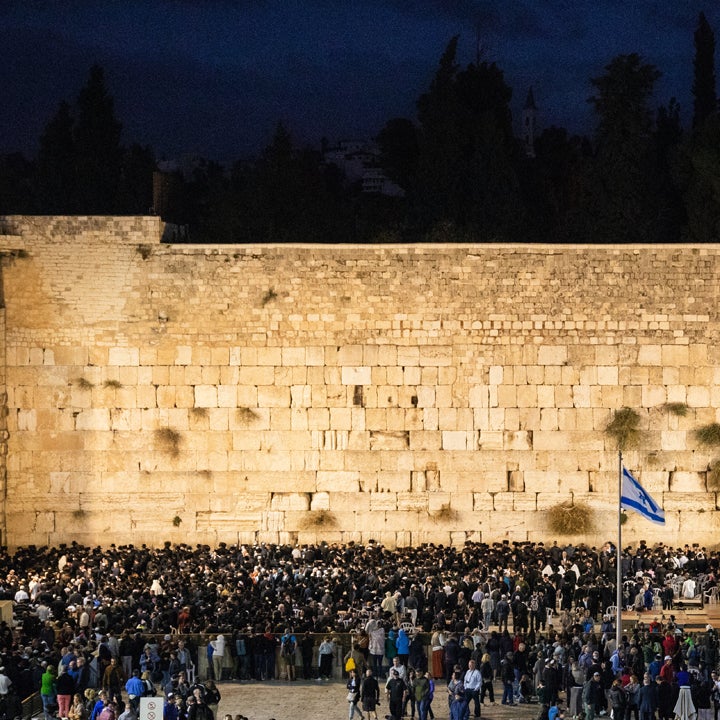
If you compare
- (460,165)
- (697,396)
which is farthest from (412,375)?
(460,165)

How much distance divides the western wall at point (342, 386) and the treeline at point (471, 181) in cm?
1005

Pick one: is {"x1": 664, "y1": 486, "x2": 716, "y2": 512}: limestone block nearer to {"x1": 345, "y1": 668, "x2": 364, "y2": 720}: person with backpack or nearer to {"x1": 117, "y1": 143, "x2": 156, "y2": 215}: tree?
{"x1": 345, "y1": 668, "x2": 364, "y2": 720}: person with backpack

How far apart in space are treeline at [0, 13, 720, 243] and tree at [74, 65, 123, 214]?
5 cm

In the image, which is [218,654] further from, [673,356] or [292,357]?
[673,356]

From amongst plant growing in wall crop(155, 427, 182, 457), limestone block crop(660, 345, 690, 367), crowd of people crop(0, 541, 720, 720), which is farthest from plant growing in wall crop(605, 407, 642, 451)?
plant growing in wall crop(155, 427, 182, 457)

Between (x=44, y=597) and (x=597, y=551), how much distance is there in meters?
9.72

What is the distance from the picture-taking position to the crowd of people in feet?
54.2

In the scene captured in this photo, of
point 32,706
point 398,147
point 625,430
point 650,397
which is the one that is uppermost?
point 398,147

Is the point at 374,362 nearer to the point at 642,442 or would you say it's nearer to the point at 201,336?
the point at 201,336

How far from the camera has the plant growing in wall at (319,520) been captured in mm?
25844

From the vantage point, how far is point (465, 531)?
2578 centimetres

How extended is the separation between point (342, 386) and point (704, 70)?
2675 cm

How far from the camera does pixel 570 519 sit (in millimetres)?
25641

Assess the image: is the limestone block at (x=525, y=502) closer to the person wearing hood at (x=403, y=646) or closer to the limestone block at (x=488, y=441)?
the limestone block at (x=488, y=441)
